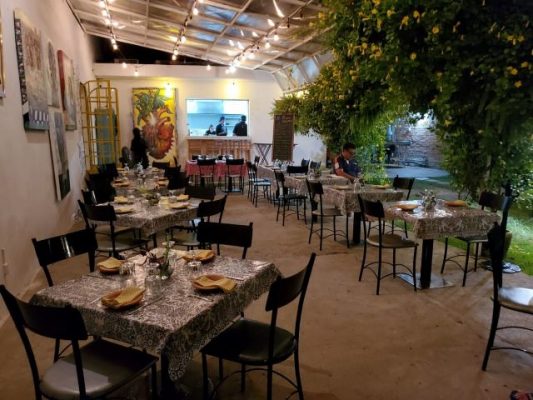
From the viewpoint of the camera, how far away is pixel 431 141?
14.2 m

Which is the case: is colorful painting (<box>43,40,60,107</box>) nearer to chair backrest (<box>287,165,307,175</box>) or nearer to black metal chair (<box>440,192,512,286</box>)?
chair backrest (<box>287,165,307,175</box>)

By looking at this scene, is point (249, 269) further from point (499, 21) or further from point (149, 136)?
point (149, 136)

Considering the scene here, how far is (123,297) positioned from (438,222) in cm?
283

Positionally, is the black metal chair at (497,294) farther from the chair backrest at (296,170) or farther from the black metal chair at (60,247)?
the chair backrest at (296,170)

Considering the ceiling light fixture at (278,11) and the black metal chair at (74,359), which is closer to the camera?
the black metal chair at (74,359)

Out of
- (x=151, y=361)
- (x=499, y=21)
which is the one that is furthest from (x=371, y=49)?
(x=151, y=361)

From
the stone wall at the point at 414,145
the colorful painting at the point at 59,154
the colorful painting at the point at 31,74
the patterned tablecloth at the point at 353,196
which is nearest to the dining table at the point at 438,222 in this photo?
the patterned tablecloth at the point at 353,196

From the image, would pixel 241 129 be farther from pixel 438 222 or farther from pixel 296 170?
pixel 438 222

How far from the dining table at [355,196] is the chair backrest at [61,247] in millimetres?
3059

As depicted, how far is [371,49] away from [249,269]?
1907mm

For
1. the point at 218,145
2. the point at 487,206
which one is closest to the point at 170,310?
the point at 487,206

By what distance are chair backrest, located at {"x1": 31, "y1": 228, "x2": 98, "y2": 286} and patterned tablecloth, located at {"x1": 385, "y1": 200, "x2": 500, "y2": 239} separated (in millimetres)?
2672

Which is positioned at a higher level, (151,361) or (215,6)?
(215,6)

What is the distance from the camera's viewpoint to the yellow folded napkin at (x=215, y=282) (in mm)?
2010
